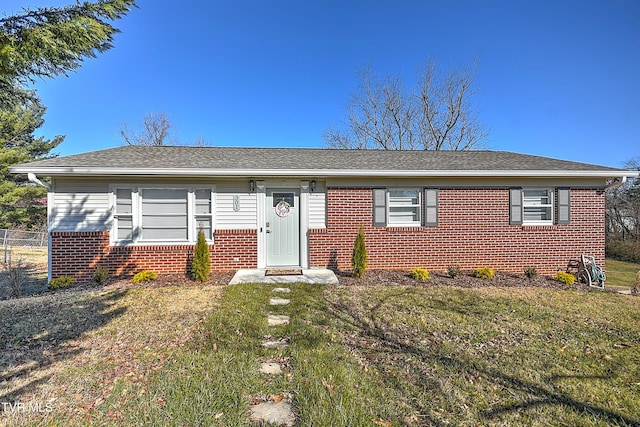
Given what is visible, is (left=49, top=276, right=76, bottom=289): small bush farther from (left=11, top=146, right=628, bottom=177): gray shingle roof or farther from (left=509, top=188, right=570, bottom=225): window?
(left=509, top=188, right=570, bottom=225): window

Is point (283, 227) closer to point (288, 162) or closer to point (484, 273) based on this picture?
point (288, 162)

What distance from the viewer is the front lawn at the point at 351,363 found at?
2.36 meters

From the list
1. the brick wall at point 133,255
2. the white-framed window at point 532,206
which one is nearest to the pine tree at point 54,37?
the brick wall at point 133,255

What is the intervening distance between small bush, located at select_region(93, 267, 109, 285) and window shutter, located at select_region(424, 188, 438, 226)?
801 centimetres

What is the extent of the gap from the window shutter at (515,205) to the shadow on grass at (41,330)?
30.3 ft

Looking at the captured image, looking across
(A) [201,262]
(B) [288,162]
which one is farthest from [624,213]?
(A) [201,262]

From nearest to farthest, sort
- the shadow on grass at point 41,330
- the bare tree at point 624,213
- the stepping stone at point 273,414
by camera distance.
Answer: the stepping stone at point 273,414, the shadow on grass at point 41,330, the bare tree at point 624,213

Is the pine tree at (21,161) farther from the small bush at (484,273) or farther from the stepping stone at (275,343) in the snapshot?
the small bush at (484,273)

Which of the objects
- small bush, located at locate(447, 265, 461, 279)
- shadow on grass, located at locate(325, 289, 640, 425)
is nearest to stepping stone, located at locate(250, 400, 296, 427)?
shadow on grass, located at locate(325, 289, 640, 425)

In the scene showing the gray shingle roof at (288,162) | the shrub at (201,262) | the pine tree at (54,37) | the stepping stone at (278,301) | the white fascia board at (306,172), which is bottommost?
the stepping stone at (278,301)

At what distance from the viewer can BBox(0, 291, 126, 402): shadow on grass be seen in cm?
281

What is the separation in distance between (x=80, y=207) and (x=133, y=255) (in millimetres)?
1653

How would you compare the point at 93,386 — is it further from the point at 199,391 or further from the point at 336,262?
the point at 336,262

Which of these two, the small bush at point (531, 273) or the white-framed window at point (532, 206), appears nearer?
the small bush at point (531, 273)
